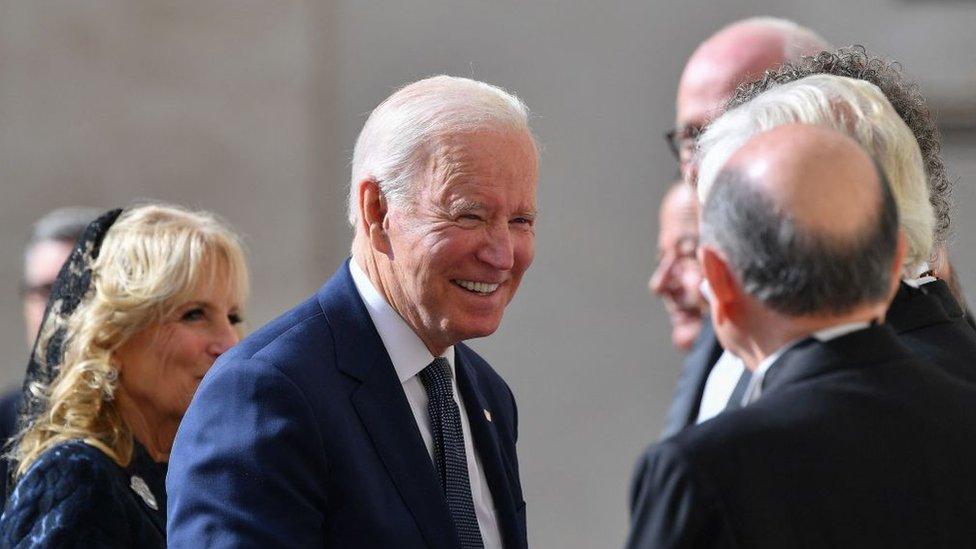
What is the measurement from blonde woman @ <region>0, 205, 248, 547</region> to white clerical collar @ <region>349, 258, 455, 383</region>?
29.8 inches

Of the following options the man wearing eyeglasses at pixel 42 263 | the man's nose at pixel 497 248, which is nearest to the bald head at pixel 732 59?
the man's nose at pixel 497 248

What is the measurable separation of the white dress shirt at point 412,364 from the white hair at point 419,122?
0.20 m

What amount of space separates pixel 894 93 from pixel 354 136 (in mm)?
3745

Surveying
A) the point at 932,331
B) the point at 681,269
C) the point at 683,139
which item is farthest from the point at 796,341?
the point at 681,269

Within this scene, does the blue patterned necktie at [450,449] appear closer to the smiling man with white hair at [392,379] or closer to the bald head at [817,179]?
the smiling man with white hair at [392,379]

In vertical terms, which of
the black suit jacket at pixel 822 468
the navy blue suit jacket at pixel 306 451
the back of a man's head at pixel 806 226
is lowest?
the navy blue suit jacket at pixel 306 451

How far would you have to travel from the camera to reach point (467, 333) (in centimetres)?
278

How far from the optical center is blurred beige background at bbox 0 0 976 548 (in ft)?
20.3

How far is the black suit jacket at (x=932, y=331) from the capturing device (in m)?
2.23

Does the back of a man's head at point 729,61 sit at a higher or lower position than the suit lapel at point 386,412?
higher

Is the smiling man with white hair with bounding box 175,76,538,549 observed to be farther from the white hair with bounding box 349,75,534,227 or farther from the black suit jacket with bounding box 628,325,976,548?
the black suit jacket with bounding box 628,325,976,548

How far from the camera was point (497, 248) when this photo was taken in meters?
2.76

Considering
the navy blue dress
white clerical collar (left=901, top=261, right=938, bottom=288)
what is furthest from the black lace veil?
white clerical collar (left=901, top=261, right=938, bottom=288)

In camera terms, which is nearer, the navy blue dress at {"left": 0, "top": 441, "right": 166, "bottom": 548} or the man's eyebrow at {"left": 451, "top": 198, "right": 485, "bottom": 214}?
the man's eyebrow at {"left": 451, "top": 198, "right": 485, "bottom": 214}
